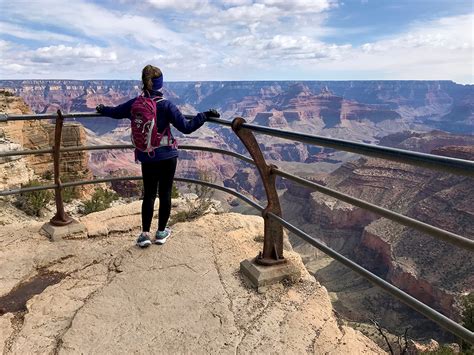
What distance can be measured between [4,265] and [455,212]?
5328 centimetres

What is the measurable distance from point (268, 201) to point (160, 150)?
1047mm

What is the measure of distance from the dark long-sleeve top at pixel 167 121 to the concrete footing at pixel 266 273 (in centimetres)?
116

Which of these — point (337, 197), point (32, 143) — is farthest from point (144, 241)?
point (32, 143)

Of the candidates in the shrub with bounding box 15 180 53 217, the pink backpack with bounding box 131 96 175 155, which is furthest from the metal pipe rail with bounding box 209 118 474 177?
the shrub with bounding box 15 180 53 217

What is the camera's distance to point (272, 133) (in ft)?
9.27

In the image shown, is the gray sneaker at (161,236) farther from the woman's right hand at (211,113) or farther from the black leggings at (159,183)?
the woman's right hand at (211,113)

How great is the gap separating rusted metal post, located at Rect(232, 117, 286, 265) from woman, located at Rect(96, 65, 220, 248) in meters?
0.39

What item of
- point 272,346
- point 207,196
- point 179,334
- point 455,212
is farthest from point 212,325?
point 455,212

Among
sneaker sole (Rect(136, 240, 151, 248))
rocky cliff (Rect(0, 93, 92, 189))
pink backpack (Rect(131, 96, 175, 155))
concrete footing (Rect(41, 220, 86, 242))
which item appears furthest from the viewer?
rocky cliff (Rect(0, 93, 92, 189))

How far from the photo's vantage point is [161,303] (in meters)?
2.81

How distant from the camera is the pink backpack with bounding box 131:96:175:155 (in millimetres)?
3229

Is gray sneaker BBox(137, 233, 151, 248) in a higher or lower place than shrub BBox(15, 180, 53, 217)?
higher

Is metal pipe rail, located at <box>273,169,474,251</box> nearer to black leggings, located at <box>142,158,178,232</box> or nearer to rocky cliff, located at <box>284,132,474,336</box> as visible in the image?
black leggings, located at <box>142,158,178,232</box>

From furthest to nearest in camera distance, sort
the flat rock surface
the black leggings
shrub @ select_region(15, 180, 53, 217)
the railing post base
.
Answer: shrub @ select_region(15, 180, 53, 217)
the railing post base
the black leggings
the flat rock surface
